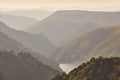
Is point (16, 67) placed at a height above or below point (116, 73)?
above

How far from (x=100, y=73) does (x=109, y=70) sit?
2.83 m

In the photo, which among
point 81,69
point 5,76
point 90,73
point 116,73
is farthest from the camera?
point 5,76

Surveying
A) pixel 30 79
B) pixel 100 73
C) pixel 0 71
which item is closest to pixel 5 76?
pixel 0 71

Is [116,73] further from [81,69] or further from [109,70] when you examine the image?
[81,69]

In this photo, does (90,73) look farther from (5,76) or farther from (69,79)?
(5,76)

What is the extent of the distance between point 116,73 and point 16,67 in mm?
111939

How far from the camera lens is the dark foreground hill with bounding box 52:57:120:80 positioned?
94644 millimetres

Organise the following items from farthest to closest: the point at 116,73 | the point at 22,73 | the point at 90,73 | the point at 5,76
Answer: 1. the point at 22,73
2. the point at 5,76
3. the point at 90,73
4. the point at 116,73

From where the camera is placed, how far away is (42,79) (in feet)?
646

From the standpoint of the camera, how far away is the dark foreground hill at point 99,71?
311 feet

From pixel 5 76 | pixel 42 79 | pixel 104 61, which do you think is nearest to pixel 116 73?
pixel 104 61

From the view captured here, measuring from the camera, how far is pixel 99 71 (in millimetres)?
100000

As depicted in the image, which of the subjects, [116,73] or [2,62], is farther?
[2,62]

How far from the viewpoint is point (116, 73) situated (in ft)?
306
